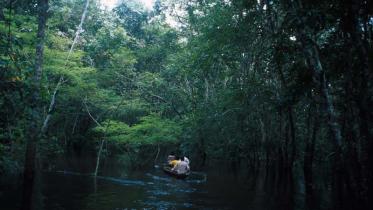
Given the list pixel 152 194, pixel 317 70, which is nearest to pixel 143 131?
pixel 152 194

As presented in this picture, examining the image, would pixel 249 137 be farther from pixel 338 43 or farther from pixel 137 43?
pixel 338 43

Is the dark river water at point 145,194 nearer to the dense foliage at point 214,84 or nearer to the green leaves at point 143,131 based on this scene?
the dense foliage at point 214,84

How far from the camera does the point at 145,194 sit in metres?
16.9

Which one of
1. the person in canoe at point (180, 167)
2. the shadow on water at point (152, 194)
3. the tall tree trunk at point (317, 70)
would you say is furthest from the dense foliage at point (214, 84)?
the person in canoe at point (180, 167)

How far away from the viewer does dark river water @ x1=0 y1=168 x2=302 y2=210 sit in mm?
13758

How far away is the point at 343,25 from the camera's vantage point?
11.7 m

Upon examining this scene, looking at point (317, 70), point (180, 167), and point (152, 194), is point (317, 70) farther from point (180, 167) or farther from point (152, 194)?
point (180, 167)

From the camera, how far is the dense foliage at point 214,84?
11352mm

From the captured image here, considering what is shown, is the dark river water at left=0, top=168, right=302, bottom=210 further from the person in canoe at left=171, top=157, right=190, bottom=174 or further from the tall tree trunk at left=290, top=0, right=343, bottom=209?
the tall tree trunk at left=290, top=0, right=343, bottom=209

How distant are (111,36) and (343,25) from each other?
85.5ft

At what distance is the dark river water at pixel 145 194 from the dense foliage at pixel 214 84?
180cm

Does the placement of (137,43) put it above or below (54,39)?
above

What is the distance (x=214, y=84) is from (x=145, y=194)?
19.0 meters

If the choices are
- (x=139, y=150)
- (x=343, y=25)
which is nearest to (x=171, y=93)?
(x=139, y=150)
